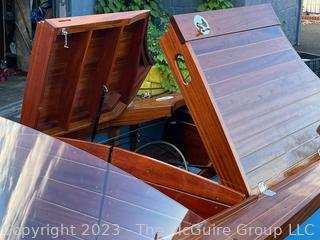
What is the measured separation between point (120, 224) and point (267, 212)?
51 cm

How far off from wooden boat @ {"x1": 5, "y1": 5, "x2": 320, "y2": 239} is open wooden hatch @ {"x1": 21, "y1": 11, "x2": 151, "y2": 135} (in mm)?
53

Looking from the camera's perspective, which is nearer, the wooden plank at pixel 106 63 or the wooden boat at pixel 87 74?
the wooden boat at pixel 87 74

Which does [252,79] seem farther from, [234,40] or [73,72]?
[73,72]

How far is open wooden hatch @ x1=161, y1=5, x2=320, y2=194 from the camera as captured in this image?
2.03 metres

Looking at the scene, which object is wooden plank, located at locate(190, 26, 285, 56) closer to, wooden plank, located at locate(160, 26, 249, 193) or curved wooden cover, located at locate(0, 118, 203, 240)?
wooden plank, located at locate(160, 26, 249, 193)

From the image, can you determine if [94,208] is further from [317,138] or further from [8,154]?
[317,138]

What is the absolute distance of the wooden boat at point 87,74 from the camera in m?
2.40

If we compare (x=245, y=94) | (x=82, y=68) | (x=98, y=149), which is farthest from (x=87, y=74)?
(x=245, y=94)

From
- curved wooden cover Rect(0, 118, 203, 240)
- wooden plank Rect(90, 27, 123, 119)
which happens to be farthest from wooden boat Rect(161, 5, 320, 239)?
wooden plank Rect(90, 27, 123, 119)

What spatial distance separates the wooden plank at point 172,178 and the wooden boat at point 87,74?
1.65 feet

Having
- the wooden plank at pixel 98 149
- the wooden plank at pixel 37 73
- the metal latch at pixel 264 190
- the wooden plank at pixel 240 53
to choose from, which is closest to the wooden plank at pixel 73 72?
the wooden plank at pixel 37 73

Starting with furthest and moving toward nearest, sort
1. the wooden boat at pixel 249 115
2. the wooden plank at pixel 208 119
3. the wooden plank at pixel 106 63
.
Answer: the wooden plank at pixel 106 63, the wooden plank at pixel 208 119, the wooden boat at pixel 249 115

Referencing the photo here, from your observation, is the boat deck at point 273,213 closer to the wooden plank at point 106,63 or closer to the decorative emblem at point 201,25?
the decorative emblem at point 201,25

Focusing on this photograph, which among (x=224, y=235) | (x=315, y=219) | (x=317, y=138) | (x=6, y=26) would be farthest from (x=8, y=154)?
(x=6, y=26)
